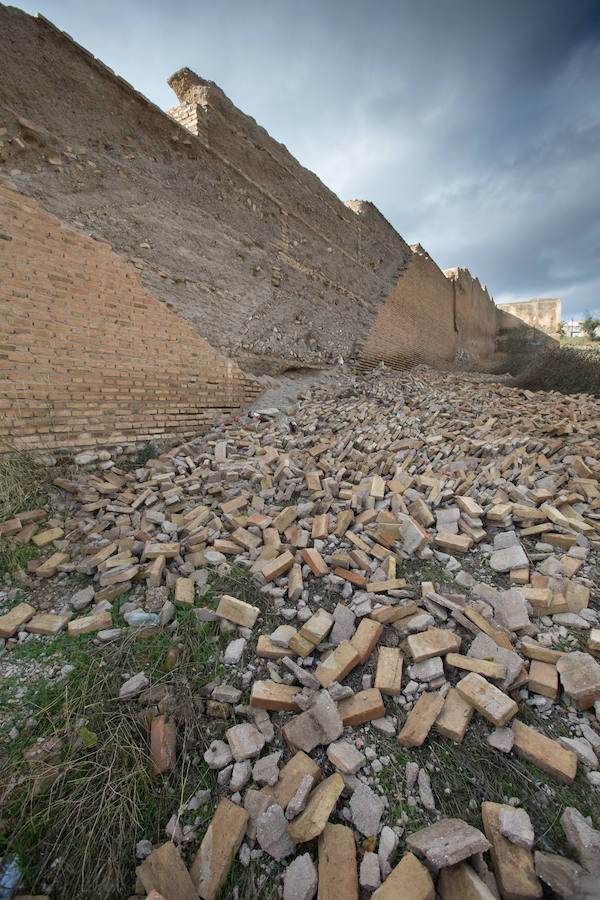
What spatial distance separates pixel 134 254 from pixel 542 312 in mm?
30301

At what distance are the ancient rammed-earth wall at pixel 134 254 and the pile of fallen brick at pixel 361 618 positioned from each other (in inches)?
35.2

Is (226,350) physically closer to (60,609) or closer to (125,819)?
(60,609)

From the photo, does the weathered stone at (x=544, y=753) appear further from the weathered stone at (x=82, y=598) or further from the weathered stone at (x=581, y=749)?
the weathered stone at (x=82, y=598)

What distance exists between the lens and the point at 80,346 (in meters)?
3.87

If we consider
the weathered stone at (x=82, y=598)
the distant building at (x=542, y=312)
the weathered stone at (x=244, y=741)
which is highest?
the distant building at (x=542, y=312)

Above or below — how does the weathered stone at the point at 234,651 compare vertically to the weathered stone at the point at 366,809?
above

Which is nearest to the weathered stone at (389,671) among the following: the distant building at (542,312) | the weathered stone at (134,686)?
the weathered stone at (134,686)

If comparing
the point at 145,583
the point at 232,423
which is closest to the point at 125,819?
the point at 145,583

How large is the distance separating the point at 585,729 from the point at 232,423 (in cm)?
455

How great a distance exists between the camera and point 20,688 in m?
A: 1.84

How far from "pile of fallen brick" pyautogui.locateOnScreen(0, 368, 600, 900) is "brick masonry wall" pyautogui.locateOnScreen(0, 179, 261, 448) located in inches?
23.1

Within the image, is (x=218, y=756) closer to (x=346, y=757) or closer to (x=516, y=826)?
(x=346, y=757)

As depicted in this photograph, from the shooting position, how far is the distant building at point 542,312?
2625 cm

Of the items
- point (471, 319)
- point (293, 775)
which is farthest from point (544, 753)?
point (471, 319)
